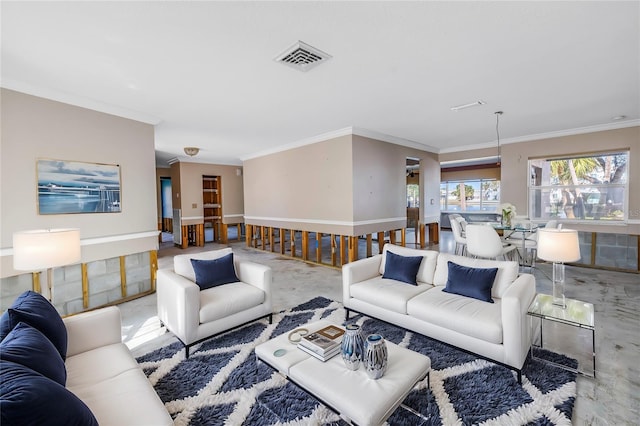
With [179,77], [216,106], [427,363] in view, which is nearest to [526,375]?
[427,363]

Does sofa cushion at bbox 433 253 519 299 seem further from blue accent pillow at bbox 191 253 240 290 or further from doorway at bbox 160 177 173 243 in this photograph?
doorway at bbox 160 177 173 243

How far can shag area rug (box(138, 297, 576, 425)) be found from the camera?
70.4 inches

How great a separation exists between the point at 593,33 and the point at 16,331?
423cm

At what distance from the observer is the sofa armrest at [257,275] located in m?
3.05

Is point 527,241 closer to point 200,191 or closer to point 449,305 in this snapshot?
point 449,305

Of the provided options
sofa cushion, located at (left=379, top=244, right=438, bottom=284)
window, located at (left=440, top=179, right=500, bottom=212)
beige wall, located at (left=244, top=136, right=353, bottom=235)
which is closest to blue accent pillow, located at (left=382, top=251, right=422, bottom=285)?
sofa cushion, located at (left=379, top=244, right=438, bottom=284)

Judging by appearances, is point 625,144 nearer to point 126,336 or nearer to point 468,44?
point 468,44

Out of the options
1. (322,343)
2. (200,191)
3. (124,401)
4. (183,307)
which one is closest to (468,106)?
(322,343)

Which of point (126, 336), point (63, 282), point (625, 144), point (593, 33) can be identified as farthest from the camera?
point (625, 144)

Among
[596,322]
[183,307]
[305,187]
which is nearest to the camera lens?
[183,307]

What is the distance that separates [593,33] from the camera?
2.28 metres

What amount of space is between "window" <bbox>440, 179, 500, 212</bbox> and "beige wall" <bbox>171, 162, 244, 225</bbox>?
7.91m

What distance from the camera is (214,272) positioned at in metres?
3.07

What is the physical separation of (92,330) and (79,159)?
2.50m
